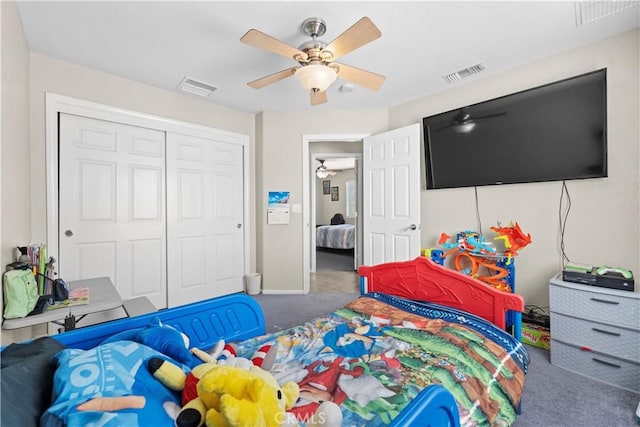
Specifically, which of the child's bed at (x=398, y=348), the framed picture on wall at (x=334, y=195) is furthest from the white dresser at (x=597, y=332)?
the framed picture on wall at (x=334, y=195)

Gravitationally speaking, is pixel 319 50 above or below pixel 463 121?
above

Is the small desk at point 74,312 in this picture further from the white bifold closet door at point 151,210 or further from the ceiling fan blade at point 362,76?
the ceiling fan blade at point 362,76

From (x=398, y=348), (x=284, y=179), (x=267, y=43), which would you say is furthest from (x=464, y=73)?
(x=398, y=348)

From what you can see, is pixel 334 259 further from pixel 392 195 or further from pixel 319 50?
pixel 319 50

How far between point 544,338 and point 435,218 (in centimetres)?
145

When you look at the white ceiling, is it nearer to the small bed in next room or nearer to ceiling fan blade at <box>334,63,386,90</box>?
ceiling fan blade at <box>334,63,386,90</box>

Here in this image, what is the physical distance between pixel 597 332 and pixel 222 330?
241 cm

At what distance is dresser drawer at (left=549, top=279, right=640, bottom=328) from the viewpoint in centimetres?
178

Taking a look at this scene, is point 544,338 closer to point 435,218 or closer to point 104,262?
point 435,218

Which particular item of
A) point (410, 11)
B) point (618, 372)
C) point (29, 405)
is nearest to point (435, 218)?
point (618, 372)

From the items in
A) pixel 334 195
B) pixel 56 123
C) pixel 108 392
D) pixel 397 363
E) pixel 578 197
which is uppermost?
pixel 56 123

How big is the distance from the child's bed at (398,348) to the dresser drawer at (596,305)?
0.82 m

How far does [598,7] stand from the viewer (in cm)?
187

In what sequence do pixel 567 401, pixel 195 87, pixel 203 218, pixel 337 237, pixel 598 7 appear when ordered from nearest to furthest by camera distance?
1. pixel 567 401
2. pixel 598 7
3. pixel 195 87
4. pixel 203 218
5. pixel 337 237
